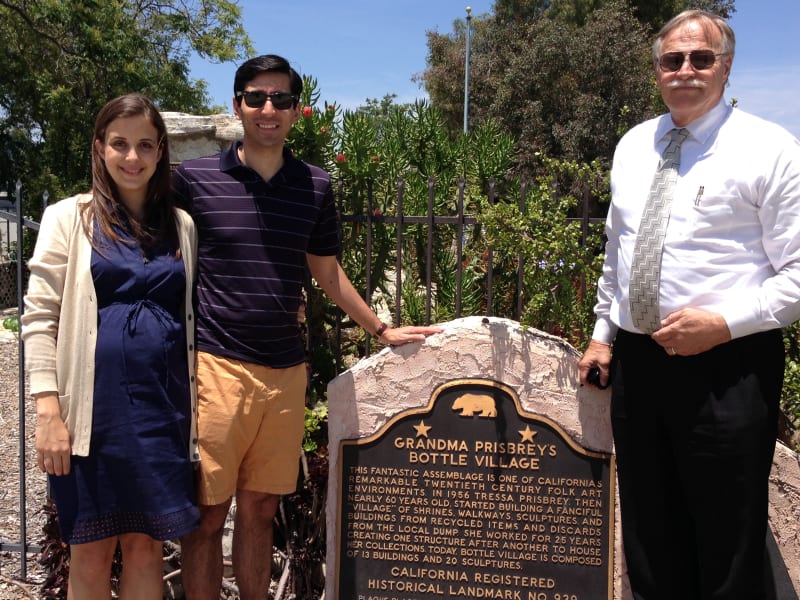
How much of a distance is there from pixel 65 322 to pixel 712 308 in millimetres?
1952

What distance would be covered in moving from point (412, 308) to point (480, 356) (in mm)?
1906

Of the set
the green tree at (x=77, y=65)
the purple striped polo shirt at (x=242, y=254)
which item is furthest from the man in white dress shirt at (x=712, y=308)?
the green tree at (x=77, y=65)

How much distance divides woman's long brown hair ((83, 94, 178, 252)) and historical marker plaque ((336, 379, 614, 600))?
1195 mm

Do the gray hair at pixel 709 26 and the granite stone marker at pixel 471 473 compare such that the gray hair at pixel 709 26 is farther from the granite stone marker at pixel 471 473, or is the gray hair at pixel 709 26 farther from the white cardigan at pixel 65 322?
the white cardigan at pixel 65 322

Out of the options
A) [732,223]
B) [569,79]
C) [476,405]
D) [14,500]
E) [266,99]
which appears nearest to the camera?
[732,223]

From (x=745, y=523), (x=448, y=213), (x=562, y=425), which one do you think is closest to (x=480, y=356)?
(x=562, y=425)

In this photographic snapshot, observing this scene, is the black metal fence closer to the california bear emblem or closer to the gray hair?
the california bear emblem

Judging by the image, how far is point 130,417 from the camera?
2.38 metres

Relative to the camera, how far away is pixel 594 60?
64.0 feet

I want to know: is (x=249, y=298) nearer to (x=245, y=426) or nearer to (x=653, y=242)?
(x=245, y=426)

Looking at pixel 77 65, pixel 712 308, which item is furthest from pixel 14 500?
pixel 77 65

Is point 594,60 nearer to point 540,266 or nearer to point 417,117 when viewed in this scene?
Result: point 417,117

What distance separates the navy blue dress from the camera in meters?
2.36

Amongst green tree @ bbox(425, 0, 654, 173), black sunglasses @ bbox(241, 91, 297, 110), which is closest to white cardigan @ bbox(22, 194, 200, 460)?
black sunglasses @ bbox(241, 91, 297, 110)
